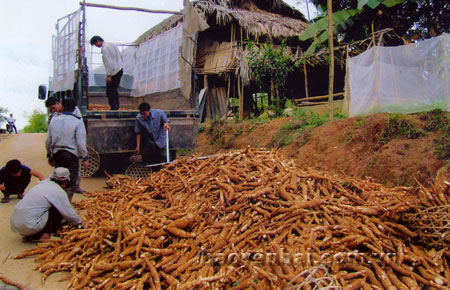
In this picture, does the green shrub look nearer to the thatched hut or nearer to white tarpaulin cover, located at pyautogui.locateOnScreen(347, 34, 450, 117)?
white tarpaulin cover, located at pyautogui.locateOnScreen(347, 34, 450, 117)

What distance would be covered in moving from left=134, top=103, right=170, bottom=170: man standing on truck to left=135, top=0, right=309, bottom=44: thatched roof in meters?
7.09

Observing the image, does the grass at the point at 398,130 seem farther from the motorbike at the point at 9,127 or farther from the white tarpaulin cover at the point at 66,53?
the motorbike at the point at 9,127

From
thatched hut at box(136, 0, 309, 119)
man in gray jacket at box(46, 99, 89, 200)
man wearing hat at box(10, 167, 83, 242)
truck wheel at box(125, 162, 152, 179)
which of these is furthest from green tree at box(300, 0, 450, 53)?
man wearing hat at box(10, 167, 83, 242)

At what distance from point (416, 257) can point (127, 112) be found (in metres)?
4.83

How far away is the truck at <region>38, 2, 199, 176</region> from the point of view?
5.69 m

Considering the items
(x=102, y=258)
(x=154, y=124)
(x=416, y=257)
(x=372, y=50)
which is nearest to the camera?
(x=416, y=257)

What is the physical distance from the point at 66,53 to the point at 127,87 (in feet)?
5.61

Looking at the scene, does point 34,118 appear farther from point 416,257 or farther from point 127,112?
point 416,257

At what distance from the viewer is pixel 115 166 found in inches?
269

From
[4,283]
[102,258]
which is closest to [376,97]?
[102,258]

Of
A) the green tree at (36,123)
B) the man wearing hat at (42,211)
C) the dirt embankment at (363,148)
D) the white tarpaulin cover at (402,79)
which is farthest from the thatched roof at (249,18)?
the green tree at (36,123)

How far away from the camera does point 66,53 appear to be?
6.89 metres

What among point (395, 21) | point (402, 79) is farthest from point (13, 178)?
point (395, 21)

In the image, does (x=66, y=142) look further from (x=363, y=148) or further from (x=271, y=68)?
(x=271, y=68)
